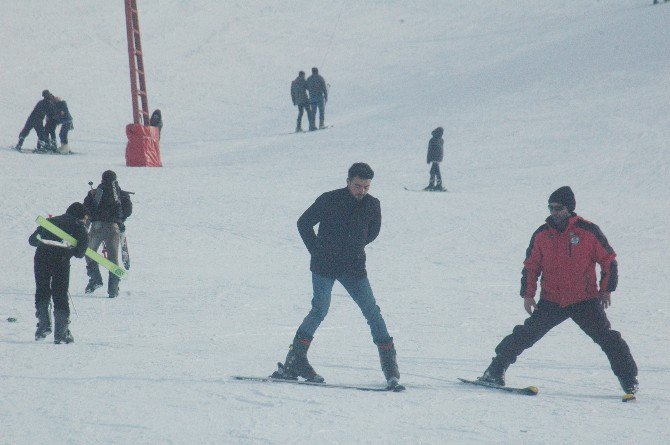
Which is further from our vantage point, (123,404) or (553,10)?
(553,10)

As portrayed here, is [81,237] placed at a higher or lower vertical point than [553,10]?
lower

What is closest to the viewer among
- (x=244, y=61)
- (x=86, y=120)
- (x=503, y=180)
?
(x=503, y=180)

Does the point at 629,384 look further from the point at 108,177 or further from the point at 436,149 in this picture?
the point at 436,149

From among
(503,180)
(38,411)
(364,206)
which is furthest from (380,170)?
(38,411)

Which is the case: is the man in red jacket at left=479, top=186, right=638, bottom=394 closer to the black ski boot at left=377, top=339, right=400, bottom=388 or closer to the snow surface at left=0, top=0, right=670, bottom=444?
the snow surface at left=0, top=0, right=670, bottom=444

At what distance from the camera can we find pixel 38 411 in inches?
185

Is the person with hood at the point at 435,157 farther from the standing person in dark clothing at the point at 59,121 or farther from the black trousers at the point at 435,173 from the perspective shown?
the standing person in dark clothing at the point at 59,121

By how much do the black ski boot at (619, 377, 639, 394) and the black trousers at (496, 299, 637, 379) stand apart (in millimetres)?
19

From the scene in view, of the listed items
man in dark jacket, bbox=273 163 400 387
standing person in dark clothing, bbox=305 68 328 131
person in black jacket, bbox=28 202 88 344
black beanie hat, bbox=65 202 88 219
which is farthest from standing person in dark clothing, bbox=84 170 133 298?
standing person in dark clothing, bbox=305 68 328 131

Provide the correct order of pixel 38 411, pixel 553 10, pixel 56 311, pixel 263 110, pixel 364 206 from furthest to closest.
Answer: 1. pixel 553 10
2. pixel 263 110
3. pixel 56 311
4. pixel 364 206
5. pixel 38 411

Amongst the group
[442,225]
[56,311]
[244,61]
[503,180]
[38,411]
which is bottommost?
[38,411]

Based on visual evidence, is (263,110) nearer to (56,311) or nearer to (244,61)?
(244,61)

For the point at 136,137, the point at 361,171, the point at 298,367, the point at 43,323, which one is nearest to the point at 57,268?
the point at 43,323

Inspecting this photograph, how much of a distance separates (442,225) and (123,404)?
376 inches
